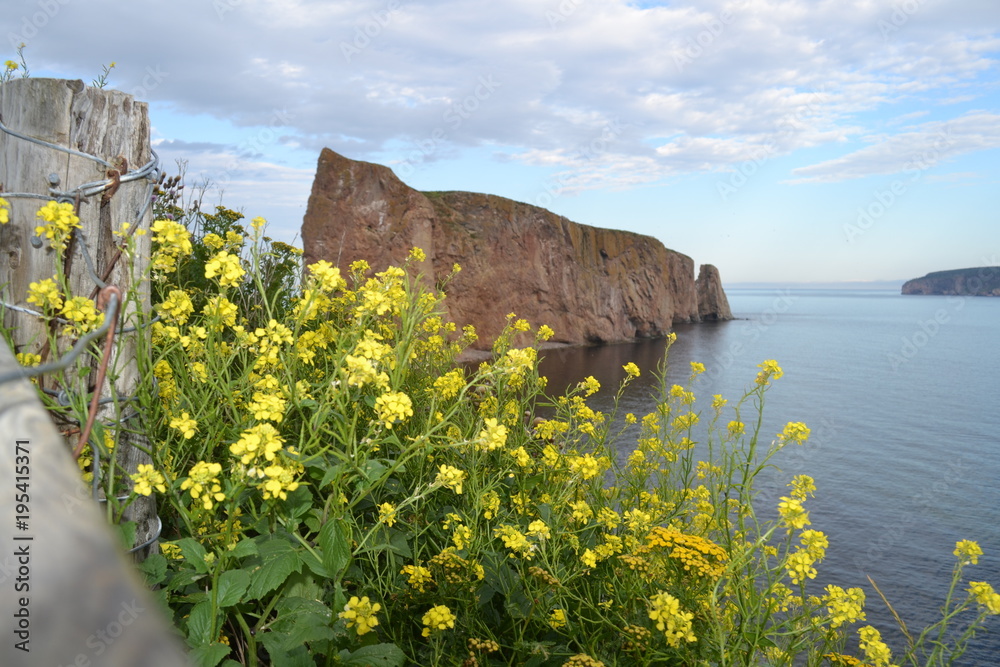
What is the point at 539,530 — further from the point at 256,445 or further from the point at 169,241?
the point at 169,241

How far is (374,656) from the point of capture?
1.76 metres

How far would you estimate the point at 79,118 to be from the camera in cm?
201

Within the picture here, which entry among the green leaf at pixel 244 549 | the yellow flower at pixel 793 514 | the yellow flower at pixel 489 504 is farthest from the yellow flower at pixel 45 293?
the yellow flower at pixel 793 514

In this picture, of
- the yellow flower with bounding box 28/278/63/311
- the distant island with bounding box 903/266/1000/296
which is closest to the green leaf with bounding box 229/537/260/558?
the yellow flower with bounding box 28/278/63/311

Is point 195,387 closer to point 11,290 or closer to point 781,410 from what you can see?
point 11,290

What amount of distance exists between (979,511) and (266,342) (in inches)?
463

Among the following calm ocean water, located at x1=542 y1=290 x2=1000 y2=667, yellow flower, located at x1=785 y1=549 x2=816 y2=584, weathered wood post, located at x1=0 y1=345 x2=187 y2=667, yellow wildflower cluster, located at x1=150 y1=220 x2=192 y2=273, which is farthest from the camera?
calm ocean water, located at x1=542 y1=290 x2=1000 y2=667

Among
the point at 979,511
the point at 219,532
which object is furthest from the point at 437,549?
the point at 979,511

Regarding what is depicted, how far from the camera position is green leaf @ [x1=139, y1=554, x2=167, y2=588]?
181 centimetres

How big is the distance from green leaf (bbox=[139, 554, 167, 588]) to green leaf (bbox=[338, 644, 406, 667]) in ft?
1.86

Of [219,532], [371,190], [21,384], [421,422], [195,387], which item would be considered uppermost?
[371,190]

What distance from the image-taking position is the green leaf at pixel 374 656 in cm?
174

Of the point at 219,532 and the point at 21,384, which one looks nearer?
the point at 21,384

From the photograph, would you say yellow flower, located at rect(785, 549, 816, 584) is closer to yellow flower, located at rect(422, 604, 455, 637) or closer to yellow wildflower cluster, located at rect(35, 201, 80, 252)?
yellow flower, located at rect(422, 604, 455, 637)
